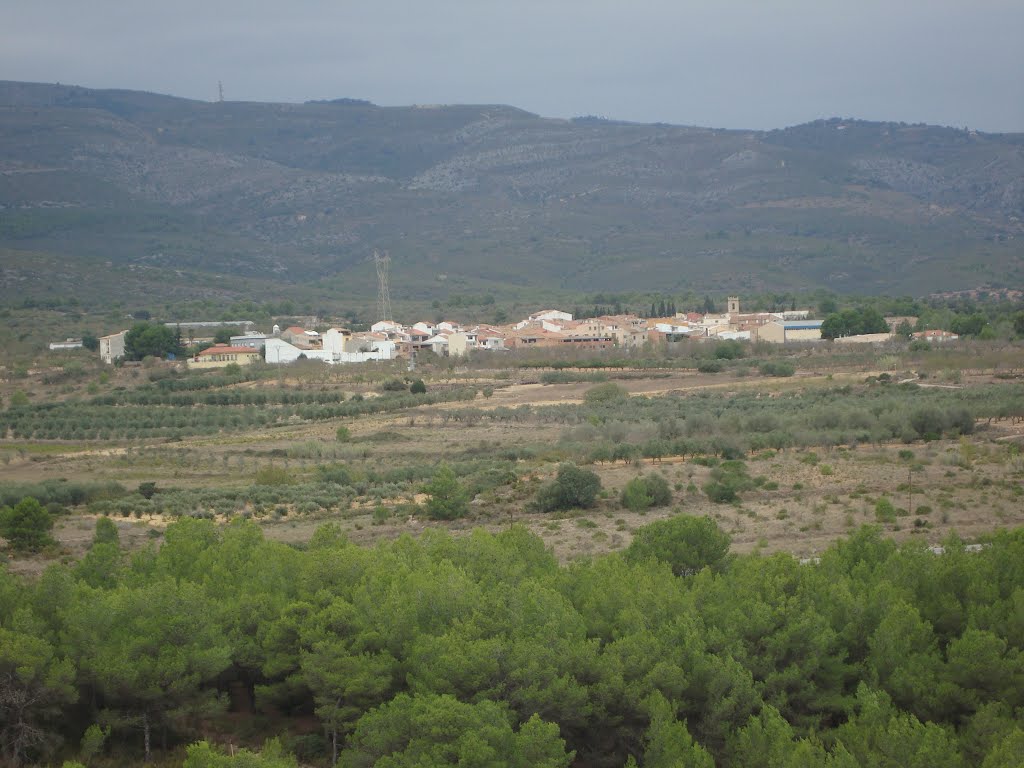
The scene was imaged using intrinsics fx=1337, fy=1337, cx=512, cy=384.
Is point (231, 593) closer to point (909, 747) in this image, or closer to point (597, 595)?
point (597, 595)

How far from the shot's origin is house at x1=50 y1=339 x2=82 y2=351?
80.2m

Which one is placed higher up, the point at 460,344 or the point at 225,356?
the point at 225,356

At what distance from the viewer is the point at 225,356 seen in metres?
73.6

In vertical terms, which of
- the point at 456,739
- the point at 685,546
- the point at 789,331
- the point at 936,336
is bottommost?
the point at 789,331

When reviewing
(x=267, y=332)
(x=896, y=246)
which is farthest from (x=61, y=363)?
(x=896, y=246)

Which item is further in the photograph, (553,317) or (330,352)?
(553,317)

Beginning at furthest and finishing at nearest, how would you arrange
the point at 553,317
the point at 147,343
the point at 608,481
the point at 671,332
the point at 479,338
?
the point at 553,317 → the point at 671,332 → the point at 479,338 → the point at 147,343 → the point at 608,481

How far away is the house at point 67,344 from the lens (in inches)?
3159

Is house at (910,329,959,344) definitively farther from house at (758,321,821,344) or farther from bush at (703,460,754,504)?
bush at (703,460,754,504)

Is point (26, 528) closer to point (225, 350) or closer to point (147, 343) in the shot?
point (225, 350)

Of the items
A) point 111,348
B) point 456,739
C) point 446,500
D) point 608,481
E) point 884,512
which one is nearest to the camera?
point 456,739

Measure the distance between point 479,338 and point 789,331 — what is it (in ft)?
63.0

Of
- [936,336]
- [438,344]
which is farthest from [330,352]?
[936,336]

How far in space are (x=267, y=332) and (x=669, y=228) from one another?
9617 cm
